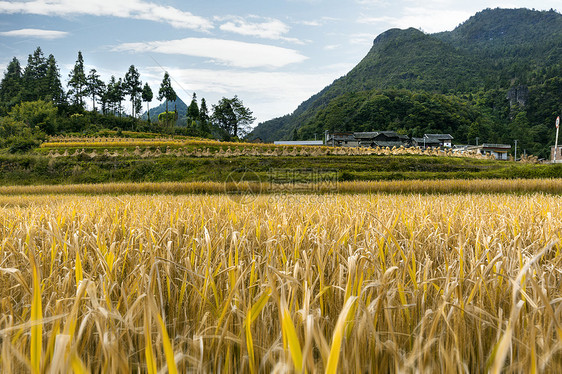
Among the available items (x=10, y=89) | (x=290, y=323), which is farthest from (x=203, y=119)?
(x=290, y=323)

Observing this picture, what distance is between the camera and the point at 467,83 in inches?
3162

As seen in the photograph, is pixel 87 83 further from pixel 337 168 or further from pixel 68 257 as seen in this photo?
pixel 68 257

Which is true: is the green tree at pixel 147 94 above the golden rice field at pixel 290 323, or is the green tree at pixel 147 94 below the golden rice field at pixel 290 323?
above

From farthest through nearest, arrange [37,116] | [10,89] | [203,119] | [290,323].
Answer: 1. [203,119]
2. [10,89]
3. [37,116]
4. [290,323]

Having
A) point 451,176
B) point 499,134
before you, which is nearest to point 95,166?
point 451,176

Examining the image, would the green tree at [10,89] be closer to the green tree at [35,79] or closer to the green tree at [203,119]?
the green tree at [35,79]

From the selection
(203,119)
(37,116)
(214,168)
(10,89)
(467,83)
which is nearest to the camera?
(214,168)

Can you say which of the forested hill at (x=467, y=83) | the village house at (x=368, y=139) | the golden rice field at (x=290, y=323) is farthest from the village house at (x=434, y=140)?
the golden rice field at (x=290, y=323)

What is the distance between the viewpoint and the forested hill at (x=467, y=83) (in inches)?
2562

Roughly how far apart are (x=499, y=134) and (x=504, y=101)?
1264 centimetres

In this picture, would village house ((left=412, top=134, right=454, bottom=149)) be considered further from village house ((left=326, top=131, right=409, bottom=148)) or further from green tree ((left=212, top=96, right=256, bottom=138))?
green tree ((left=212, top=96, right=256, bottom=138))

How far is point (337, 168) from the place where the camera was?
1783 cm

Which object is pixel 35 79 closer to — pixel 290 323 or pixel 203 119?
pixel 203 119

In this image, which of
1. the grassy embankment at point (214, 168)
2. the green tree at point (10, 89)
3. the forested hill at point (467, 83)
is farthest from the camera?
the forested hill at point (467, 83)
